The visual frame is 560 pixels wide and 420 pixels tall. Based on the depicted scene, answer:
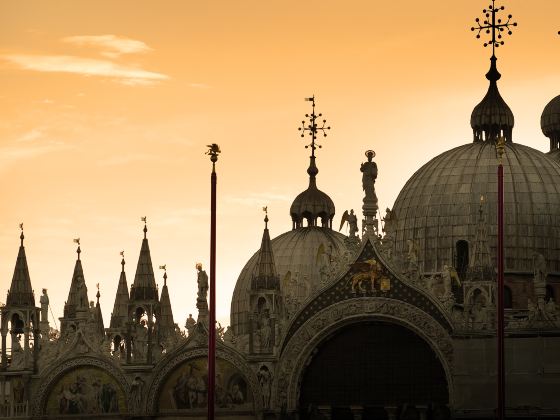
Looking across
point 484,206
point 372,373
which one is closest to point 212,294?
Answer: point 372,373

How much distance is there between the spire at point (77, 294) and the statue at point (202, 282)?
4.97 metres

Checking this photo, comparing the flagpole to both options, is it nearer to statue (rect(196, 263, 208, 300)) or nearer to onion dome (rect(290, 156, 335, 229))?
statue (rect(196, 263, 208, 300))

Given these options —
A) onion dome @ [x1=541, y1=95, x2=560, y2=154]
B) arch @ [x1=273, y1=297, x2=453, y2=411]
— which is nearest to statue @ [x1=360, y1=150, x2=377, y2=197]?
arch @ [x1=273, y1=297, x2=453, y2=411]

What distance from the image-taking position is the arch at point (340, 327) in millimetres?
75000

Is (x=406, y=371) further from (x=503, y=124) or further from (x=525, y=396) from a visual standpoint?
(x=503, y=124)

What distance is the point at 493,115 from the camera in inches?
3536

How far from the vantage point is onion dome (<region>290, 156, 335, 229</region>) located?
331 ft

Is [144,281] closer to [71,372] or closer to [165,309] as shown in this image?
[71,372]

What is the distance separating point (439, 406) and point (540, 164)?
53.1 ft

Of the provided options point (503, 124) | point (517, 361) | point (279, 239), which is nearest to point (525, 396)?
point (517, 361)

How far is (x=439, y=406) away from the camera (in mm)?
74938

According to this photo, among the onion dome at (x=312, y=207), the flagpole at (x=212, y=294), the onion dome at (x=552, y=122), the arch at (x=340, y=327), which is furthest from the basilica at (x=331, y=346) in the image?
the onion dome at (x=312, y=207)

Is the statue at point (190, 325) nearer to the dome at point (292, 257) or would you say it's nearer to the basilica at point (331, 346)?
the basilica at point (331, 346)

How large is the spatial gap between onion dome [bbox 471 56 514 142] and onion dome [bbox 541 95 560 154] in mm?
6402
